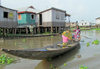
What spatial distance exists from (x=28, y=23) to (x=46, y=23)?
10.5 feet

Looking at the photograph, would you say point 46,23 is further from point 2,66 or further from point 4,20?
point 2,66

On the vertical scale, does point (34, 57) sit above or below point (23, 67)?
above

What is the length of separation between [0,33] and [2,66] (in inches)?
417

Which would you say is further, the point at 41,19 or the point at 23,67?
the point at 41,19

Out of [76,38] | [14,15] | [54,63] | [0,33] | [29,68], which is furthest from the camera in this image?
[14,15]

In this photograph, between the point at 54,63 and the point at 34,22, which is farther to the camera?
the point at 34,22

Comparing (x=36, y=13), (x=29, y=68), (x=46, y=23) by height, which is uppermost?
(x=36, y=13)

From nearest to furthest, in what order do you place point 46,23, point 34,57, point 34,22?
point 34,57
point 46,23
point 34,22

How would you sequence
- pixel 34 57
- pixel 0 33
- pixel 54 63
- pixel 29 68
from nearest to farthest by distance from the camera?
pixel 34 57 → pixel 29 68 → pixel 54 63 → pixel 0 33

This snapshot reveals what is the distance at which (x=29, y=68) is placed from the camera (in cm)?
483

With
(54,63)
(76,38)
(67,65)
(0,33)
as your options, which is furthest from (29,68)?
(0,33)

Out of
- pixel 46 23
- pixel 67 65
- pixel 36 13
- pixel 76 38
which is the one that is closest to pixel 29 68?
pixel 67 65

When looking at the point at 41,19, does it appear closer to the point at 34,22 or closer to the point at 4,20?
the point at 34,22

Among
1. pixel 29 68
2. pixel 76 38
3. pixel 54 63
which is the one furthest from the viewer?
pixel 76 38
